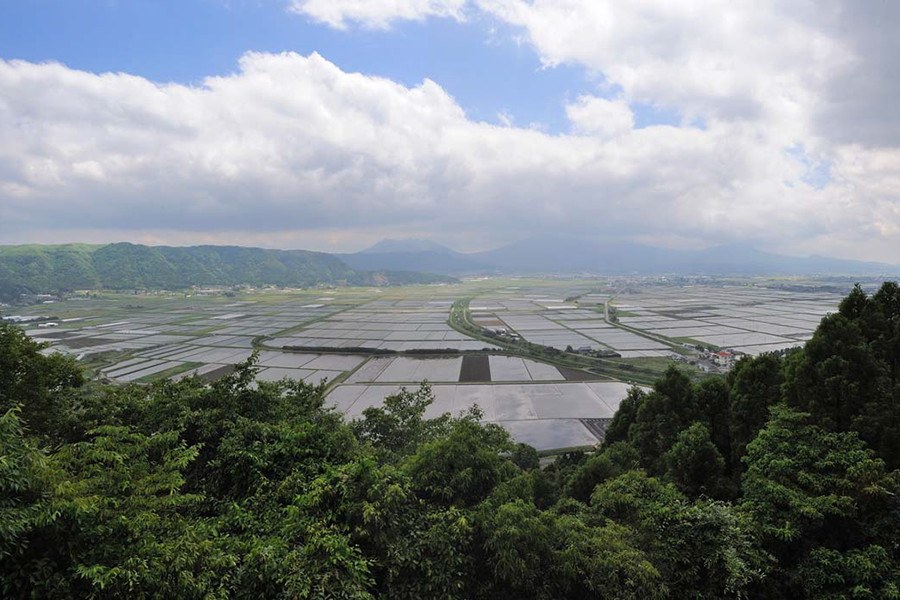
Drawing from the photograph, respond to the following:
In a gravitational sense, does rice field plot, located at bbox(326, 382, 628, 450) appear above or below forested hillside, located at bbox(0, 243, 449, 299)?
below

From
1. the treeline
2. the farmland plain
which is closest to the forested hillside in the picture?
the farmland plain

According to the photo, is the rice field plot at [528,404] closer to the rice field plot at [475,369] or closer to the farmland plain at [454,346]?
the farmland plain at [454,346]

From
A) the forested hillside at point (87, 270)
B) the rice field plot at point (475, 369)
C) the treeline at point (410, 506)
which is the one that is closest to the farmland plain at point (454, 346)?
the rice field plot at point (475, 369)

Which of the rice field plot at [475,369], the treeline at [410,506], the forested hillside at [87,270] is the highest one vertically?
the forested hillside at [87,270]

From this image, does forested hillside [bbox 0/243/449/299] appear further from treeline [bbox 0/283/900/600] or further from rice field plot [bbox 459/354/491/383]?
→ treeline [bbox 0/283/900/600]

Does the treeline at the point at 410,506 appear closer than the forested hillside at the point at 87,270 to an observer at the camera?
Yes

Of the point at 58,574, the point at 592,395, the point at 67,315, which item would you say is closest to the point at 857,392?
the point at 58,574

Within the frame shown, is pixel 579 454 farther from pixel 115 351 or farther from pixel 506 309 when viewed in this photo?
pixel 506 309

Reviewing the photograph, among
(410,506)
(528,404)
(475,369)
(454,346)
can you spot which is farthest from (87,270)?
(410,506)
